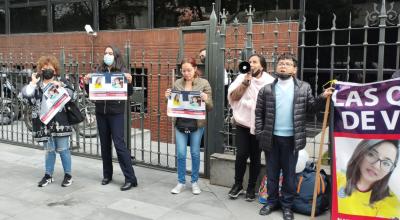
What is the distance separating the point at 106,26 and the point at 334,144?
824 centimetres

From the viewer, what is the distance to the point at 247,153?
5.13m

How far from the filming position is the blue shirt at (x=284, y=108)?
4469 mm

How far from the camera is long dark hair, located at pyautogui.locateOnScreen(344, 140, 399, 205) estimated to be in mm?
3936

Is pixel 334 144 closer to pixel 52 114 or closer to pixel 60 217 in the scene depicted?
pixel 60 217

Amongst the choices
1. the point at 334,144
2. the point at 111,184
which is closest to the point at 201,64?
the point at 111,184

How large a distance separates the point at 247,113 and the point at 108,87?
1.91 meters

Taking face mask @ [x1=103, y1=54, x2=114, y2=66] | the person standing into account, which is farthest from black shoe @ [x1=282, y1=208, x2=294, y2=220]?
face mask @ [x1=103, y1=54, x2=114, y2=66]

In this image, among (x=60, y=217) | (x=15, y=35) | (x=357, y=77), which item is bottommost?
(x=60, y=217)

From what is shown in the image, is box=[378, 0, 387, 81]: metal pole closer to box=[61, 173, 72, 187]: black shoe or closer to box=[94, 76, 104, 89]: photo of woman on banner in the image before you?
box=[94, 76, 104, 89]: photo of woman on banner

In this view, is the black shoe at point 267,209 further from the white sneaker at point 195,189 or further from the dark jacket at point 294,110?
the white sneaker at point 195,189

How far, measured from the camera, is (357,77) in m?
7.80

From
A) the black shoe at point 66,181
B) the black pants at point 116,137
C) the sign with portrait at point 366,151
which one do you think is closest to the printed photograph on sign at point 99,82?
the black pants at point 116,137

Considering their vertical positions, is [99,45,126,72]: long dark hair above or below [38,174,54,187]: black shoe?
above

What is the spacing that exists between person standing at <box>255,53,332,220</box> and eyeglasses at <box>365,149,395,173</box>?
683 millimetres
